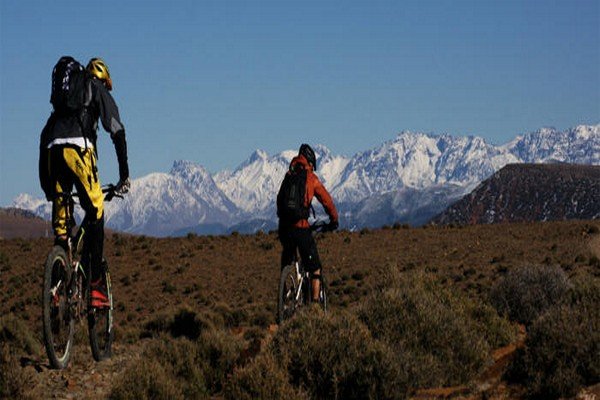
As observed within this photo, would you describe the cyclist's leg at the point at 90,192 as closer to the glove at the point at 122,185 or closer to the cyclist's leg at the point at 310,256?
the glove at the point at 122,185

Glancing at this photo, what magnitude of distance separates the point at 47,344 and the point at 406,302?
4.75m

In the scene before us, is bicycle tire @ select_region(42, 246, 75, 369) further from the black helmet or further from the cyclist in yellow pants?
the black helmet

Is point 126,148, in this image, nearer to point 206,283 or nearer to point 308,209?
point 308,209

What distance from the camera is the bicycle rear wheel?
1231cm

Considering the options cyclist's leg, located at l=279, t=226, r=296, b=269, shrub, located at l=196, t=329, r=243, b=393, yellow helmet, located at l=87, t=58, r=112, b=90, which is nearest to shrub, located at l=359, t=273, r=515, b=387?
cyclist's leg, located at l=279, t=226, r=296, b=269

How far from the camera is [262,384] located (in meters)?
8.94

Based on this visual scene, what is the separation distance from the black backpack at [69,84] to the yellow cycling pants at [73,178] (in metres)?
0.50

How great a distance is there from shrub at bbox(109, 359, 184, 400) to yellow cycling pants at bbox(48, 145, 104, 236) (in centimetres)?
180

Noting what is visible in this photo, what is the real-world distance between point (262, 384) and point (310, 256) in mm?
4025

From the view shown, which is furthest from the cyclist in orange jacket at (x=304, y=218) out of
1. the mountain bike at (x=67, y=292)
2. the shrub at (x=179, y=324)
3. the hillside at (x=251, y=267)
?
the shrub at (x=179, y=324)

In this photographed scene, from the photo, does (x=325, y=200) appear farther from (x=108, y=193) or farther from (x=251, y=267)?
(x=251, y=267)

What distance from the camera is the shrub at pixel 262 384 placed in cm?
884

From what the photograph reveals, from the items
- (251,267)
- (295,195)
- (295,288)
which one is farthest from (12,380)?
(251,267)

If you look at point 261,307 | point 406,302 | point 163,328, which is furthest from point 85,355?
point 261,307
